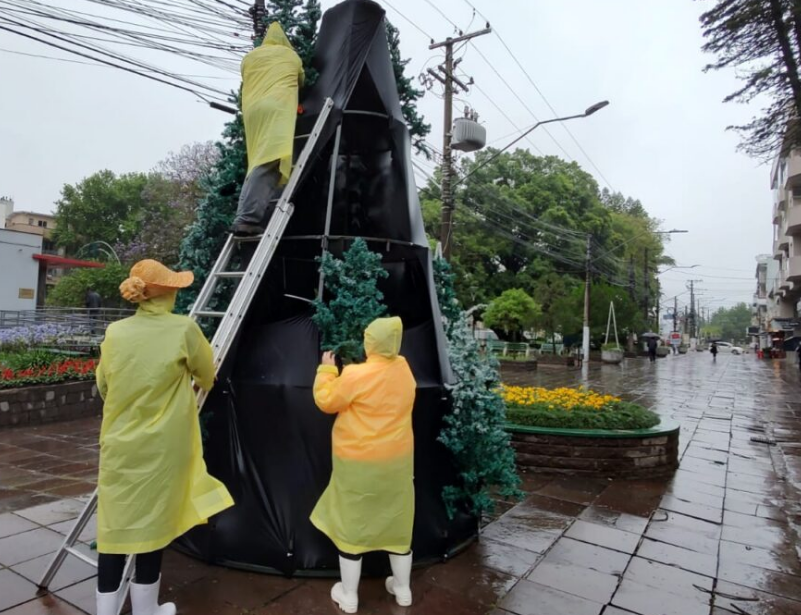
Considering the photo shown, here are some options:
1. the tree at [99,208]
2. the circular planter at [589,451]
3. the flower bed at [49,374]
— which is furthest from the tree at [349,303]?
the tree at [99,208]

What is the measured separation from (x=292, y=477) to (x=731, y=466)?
6.10 metres

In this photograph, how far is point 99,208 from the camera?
153 ft

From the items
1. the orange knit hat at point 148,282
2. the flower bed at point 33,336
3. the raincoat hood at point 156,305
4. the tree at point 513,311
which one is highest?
the tree at point 513,311

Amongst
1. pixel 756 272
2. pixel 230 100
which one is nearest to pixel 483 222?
pixel 230 100

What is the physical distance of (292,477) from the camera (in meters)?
3.47

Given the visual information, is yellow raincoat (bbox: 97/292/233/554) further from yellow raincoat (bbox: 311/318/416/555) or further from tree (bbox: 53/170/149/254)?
tree (bbox: 53/170/149/254)

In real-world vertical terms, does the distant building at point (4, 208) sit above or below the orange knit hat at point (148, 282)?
above

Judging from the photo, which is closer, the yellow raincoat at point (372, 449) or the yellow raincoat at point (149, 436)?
the yellow raincoat at point (149, 436)

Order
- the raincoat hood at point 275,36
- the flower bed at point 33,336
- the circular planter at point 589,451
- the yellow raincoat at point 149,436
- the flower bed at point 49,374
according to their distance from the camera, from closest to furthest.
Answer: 1. the yellow raincoat at point 149,436
2. the raincoat hood at point 275,36
3. the circular planter at point 589,451
4. the flower bed at point 49,374
5. the flower bed at point 33,336

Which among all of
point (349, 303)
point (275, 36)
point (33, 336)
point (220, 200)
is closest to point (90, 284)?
point (33, 336)

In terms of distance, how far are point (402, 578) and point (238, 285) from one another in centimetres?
208

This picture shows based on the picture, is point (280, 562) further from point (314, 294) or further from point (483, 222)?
point (483, 222)

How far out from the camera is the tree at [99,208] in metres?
46.6

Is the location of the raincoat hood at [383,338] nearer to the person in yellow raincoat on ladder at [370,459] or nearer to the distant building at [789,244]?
the person in yellow raincoat on ladder at [370,459]
